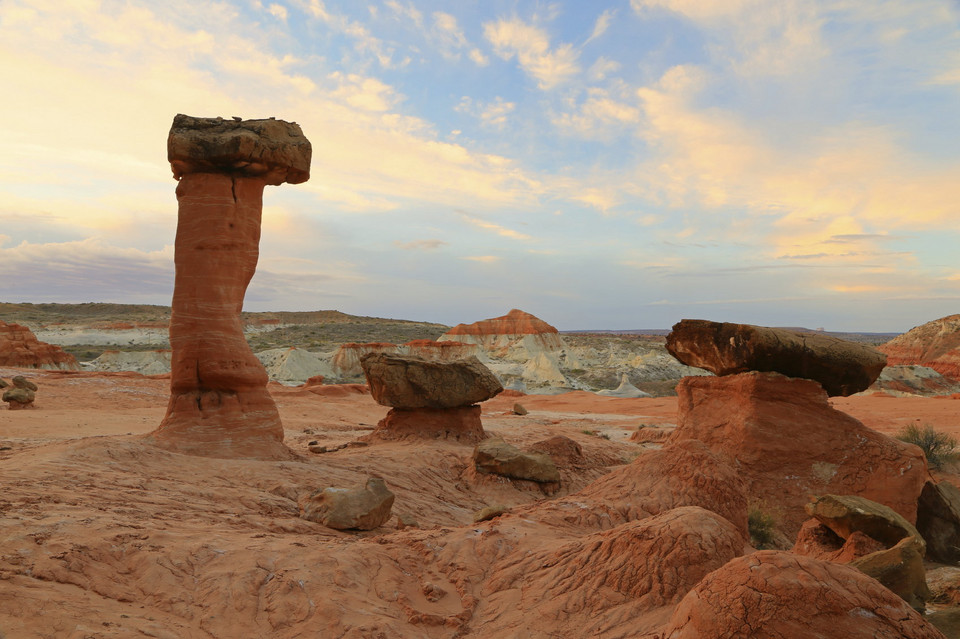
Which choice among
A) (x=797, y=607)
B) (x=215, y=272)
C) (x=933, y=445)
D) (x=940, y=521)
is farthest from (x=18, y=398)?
(x=933, y=445)

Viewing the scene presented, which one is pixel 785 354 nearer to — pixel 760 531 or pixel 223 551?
pixel 760 531

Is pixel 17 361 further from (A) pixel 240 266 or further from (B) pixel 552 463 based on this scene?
(B) pixel 552 463

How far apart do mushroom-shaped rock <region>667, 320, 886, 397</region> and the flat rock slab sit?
22.8ft

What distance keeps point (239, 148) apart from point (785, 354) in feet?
29.1

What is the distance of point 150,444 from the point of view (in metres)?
8.30

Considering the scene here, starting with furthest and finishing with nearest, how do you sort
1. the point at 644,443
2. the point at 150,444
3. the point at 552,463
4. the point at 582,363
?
the point at 582,363
the point at 644,443
the point at 552,463
the point at 150,444

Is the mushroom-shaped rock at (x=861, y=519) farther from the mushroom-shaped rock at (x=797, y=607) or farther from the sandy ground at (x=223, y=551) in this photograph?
the mushroom-shaped rock at (x=797, y=607)

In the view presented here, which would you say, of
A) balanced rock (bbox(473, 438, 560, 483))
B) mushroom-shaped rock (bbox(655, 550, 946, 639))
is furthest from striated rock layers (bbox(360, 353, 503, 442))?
mushroom-shaped rock (bbox(655, 550, 946, 639))

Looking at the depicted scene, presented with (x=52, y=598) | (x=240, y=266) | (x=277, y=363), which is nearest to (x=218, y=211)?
(x=240, y=266)

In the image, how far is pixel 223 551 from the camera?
438cm

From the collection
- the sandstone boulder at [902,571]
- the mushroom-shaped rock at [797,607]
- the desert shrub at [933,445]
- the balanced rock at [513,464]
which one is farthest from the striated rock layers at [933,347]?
the mushroom-shaped rock at [797,607]

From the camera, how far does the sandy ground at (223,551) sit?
3.52m

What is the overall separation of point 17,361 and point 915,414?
3740 centimetres

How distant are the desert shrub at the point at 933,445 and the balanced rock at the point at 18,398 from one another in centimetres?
2108
